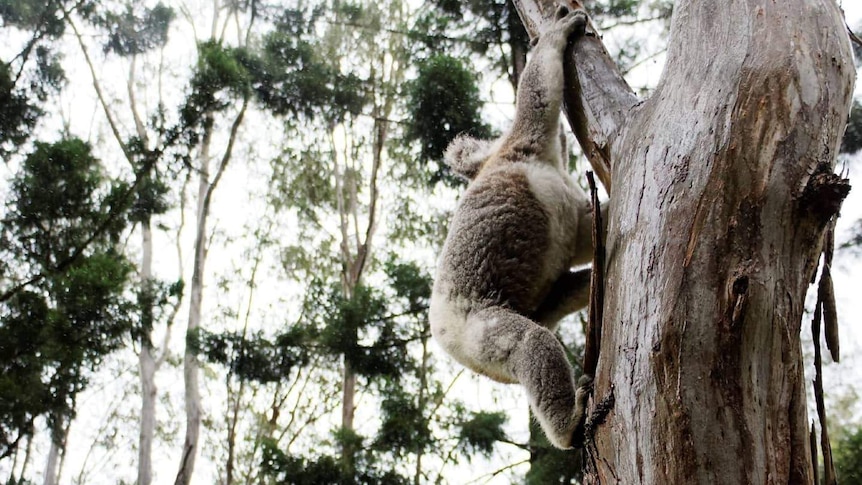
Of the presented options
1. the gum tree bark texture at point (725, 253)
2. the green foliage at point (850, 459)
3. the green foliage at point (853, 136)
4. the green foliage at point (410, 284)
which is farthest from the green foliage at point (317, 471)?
the gum tree bark texture at point (725, 253)

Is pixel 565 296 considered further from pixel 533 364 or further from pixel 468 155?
pixel 468 155

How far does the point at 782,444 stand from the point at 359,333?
4829mm

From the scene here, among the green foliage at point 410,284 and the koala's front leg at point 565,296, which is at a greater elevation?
the green foliage at point 410,284

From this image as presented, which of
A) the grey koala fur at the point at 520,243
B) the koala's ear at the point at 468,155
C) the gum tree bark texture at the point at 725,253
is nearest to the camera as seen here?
the gum tree bark texture at the point at 725,253

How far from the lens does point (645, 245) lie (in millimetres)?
1681

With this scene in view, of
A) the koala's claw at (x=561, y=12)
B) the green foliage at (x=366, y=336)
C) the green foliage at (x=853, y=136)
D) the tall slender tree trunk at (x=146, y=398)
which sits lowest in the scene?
the koala's claw at (x=561, y=12)

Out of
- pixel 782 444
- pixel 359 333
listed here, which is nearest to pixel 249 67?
pixel 359 333

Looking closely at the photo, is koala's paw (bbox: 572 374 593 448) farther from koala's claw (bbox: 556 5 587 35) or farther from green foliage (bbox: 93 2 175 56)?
green foliage (bbox: 93 2 175 56)

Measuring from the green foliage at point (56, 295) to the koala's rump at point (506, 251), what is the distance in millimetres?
Answer: 4325

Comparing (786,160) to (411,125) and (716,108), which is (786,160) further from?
A: (411,125)

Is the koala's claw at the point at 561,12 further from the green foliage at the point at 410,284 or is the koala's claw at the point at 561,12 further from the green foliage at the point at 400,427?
the green foliage at the point at 400,427

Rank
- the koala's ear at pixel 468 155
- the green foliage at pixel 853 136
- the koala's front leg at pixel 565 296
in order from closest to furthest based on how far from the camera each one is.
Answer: the koala's front leg at pixel 565 296 → the koala's ear at pixel 468 155 → the green foliage at pixel 853 136

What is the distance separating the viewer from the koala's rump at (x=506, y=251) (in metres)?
2.73

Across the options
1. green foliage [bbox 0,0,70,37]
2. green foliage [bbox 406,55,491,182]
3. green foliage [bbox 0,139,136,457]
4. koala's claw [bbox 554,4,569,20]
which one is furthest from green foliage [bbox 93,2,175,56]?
koala's claw [bbox 554,4,569,20]
